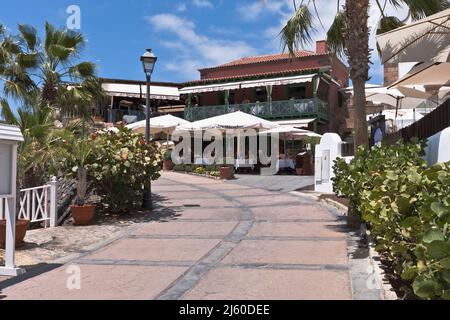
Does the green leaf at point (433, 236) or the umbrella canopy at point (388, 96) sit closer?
the green leaf at point (433, 236)

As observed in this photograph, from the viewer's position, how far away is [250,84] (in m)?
28.8

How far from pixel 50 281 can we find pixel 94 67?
39.5ft

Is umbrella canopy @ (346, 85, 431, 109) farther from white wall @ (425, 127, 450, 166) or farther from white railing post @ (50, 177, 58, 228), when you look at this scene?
white railing post @ (50, 177, 58, 228)

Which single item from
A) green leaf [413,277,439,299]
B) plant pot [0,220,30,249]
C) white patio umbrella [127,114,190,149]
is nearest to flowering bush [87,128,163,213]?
plant pot [0,220,30,249]

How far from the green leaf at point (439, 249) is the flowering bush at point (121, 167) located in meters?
8.71

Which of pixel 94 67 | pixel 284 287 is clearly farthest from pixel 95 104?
pixel 284 287

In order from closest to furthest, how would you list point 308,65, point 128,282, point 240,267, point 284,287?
point 284,287, point 128,282, point 240,267, point 308,65

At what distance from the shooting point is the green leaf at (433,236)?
2609 mm

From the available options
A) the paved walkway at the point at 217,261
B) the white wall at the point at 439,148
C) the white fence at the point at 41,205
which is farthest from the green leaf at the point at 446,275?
the white fence at the point at 41,205

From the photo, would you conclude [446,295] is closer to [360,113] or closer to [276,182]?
[360,113]

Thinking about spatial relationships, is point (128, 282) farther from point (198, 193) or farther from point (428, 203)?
point (198, 193)

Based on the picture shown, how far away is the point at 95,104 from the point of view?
683 inches

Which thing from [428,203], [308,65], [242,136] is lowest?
[428,203]

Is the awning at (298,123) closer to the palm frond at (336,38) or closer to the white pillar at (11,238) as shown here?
the palm frond at (336,38)
